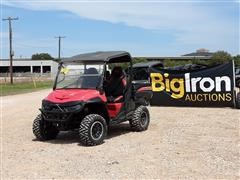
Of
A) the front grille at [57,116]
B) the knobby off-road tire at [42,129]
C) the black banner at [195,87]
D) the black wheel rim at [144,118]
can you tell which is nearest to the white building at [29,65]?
the black banner at [195,87]

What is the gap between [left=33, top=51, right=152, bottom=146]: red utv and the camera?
10.1 metres

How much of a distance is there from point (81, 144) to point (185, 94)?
329 inches

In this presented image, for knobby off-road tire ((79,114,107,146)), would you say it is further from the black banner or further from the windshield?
the black banner

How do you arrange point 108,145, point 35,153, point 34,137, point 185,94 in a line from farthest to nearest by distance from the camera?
point 185,94 → point 34,137 → point 108,145 → point 35,153

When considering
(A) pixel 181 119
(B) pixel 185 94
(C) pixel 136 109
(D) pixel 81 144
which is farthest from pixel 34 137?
(B) pixel 185 94

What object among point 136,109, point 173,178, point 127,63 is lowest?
point 173,178

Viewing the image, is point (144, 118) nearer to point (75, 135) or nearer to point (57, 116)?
point (75, 135)

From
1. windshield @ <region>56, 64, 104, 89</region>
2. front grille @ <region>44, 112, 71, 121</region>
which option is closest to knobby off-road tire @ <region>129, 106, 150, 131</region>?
windshield @ <region>56, 64, 104, 89</region>

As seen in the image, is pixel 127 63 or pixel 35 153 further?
pixel 127 63

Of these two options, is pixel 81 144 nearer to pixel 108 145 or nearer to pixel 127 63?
pixel 108 145

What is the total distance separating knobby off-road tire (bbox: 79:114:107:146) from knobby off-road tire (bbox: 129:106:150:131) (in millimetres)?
1456

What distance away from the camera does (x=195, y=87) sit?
17609mm

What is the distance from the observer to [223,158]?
27.0ft

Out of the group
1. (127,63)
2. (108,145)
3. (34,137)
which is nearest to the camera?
(108,145)
